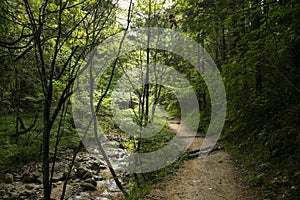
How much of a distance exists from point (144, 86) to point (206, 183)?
130 inches

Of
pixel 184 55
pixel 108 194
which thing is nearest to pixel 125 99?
pixel 108 194

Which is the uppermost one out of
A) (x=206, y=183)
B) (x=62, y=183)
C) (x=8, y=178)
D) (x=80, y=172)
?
(x=206, y=183)

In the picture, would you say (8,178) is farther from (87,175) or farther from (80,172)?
(87,175)

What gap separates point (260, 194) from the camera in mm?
4113

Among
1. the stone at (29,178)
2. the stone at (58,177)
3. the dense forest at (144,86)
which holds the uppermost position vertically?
the dense forest at (144,86)

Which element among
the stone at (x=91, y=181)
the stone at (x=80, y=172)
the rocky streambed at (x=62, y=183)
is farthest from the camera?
the stone at (x=80, y=172)

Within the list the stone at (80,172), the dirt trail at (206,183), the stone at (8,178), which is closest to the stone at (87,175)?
the stone at (80,172)

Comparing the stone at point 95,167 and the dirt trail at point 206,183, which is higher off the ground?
the dirt trail at point 206,183

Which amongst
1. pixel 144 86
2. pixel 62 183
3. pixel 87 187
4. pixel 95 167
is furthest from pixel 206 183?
pixel 95 167

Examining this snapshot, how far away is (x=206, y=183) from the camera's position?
5.46 meters

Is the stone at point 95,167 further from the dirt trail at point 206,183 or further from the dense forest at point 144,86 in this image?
the dirt trail at point 206,183

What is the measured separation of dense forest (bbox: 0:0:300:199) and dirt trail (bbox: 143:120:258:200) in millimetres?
284

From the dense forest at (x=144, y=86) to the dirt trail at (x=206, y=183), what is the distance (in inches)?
11.2

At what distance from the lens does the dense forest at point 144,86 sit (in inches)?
150
